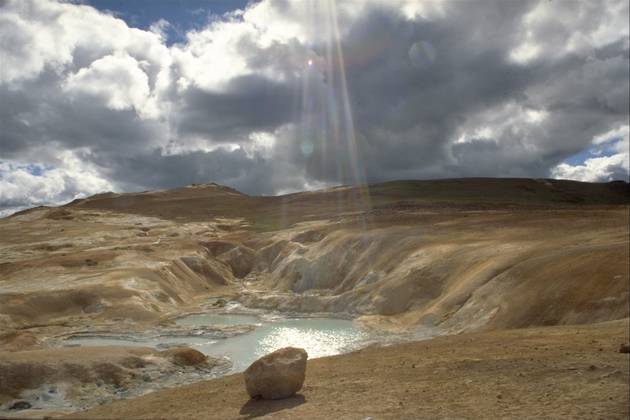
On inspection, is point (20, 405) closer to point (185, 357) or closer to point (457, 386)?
point (185, 357)

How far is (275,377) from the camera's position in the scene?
1630cm

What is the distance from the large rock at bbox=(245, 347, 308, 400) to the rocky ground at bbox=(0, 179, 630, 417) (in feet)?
22.9

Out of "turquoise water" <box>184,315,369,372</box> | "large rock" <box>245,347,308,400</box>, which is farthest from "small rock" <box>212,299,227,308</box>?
"large rock" <box>245,347,308,400</box>

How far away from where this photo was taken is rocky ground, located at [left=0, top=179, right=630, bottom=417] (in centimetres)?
2617

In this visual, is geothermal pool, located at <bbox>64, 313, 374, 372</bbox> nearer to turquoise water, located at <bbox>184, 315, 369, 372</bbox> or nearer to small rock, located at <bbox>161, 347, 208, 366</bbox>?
turquoise water, located at <bbox>184, 315, 369, 372</bbox>

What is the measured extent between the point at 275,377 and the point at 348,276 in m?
31.7

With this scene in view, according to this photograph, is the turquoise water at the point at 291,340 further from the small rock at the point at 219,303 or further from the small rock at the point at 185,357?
the small rock at the point at 219,303

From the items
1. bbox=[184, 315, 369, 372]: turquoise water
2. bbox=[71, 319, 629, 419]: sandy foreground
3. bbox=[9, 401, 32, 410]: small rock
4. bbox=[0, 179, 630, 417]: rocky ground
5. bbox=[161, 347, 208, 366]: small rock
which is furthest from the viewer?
bbox=[184, 315, 369, 372]: turquoise water

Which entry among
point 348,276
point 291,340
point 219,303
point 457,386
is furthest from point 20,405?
point 348,276

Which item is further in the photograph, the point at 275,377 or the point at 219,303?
the point at 219,303

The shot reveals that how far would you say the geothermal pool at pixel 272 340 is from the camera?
1170 inches

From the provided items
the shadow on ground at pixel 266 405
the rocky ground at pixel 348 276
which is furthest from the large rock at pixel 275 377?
→ the rocky ground at pixel 348 276

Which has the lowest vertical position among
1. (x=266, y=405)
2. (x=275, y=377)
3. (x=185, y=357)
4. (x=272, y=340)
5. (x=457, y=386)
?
(x=272, y=340)

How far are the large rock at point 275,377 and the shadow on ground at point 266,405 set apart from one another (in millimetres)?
220
